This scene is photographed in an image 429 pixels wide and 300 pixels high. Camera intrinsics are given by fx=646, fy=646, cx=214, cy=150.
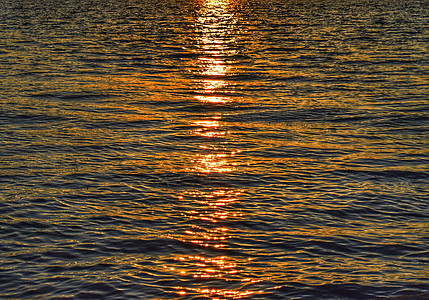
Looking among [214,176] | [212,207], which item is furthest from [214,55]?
[212,207]

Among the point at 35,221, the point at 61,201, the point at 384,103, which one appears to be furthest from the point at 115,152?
the point at 384,103

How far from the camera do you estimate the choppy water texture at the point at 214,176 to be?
44.8 feet

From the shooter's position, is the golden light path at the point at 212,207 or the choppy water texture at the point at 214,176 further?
the choppy water texture at the point at 214,176

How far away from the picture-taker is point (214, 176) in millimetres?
19984

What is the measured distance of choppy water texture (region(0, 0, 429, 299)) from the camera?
13648 mm

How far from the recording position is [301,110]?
28.9m

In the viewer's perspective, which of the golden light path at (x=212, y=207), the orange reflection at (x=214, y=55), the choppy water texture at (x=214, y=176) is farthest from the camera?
the orange reflection at (x=214, y=55)

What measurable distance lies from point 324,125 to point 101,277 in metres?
→ 15.0

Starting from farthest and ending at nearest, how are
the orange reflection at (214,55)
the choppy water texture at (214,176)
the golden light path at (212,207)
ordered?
the orange reflection at (214,55), the choppy water texture at (214,176), the golden light path at (212,207)

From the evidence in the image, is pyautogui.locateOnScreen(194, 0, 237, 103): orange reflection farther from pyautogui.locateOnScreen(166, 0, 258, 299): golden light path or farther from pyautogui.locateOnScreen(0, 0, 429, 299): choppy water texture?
pyautogui.locateOnScreen(0, 0, 429, 299): choppy water texture

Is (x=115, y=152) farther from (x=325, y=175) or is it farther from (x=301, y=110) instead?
(x=301, y=110)

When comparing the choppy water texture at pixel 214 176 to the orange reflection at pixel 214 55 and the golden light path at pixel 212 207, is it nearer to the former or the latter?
the golden light path at pixel 212 207

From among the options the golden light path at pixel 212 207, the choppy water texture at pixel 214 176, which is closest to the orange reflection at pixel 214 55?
the golden light path at pixel 212 207

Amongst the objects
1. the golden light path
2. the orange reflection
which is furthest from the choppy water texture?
the orange reflection
